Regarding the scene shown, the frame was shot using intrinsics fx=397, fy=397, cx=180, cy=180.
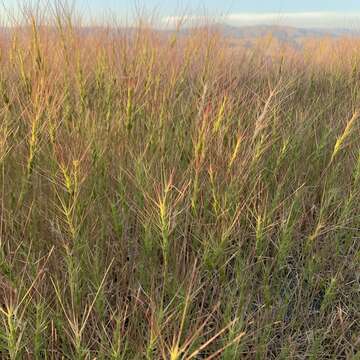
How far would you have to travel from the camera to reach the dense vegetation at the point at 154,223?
3.32 ft

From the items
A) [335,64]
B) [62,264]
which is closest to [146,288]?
[62,264]

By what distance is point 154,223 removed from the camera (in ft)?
3.69

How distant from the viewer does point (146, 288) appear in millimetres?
1178

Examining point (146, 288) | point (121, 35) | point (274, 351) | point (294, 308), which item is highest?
point (121, 35)

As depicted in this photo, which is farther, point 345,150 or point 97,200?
point 345,150

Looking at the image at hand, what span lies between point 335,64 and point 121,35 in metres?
2.72

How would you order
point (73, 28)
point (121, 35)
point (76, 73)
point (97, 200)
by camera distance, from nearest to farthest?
point (97, 200), point (76, 73), point (73, 28), point (121, 35)

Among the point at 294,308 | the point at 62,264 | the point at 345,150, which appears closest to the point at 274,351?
the point at 294,308

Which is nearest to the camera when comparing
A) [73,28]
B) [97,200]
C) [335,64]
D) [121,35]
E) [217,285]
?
[217,285]

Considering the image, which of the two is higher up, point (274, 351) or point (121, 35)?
point (121, 35)

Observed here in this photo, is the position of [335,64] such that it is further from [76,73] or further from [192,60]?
[76,73]

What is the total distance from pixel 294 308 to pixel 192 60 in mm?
1503

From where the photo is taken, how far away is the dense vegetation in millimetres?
1012

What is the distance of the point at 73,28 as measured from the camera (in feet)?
6.18
